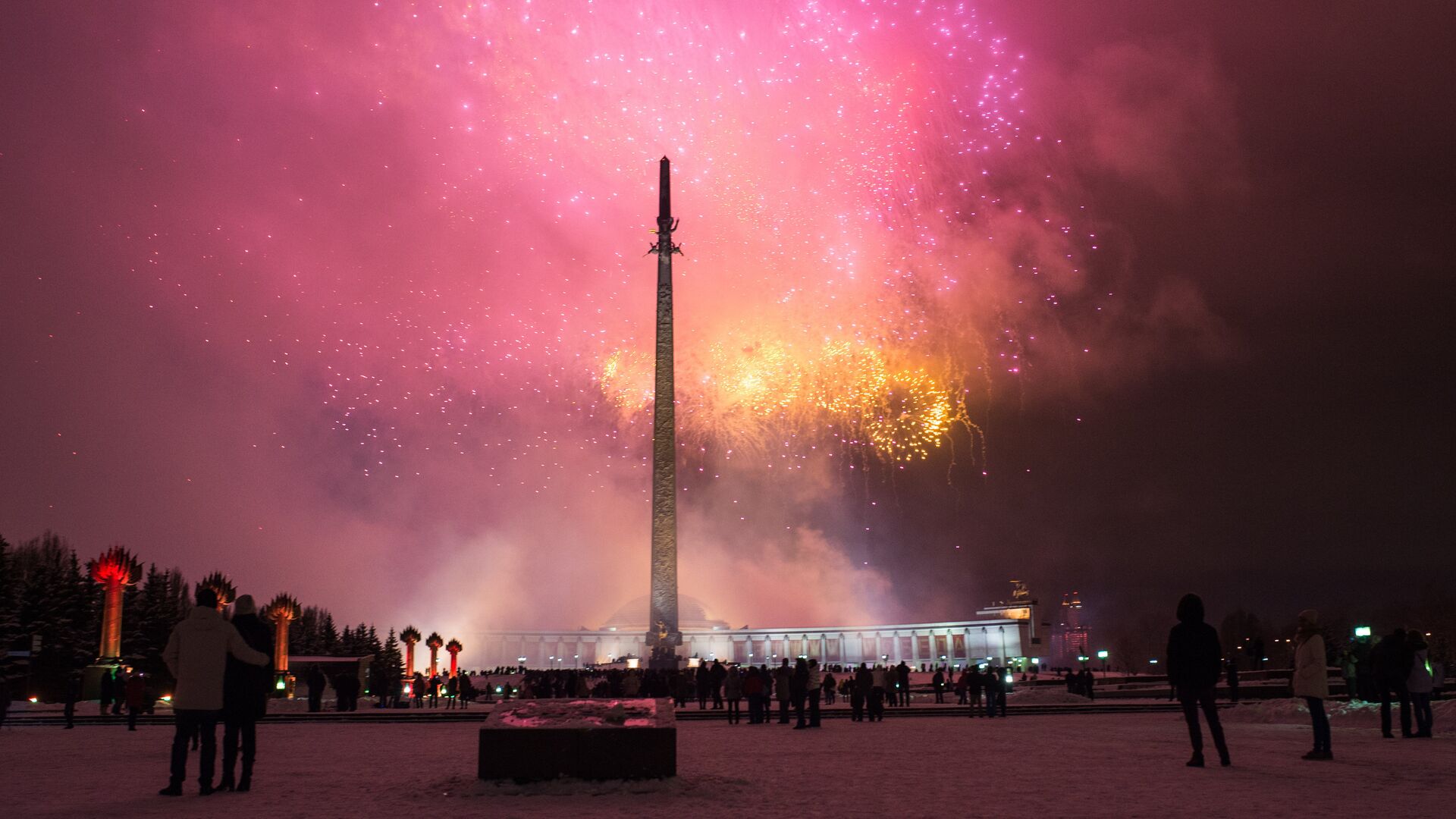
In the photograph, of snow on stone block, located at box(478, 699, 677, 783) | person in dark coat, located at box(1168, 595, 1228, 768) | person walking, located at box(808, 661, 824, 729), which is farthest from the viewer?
person walking, located at box(808, 661, 824, 729)

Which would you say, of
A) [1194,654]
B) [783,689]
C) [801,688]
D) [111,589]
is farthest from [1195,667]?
[111,589]

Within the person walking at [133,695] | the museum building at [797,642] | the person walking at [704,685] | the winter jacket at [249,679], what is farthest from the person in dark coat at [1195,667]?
the museum building at [797,642]

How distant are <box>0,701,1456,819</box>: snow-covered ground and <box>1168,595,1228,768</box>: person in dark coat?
0.44 m

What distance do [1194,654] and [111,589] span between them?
138 ft

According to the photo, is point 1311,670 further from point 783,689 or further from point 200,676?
point 783,689

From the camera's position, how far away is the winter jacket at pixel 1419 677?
569 inches

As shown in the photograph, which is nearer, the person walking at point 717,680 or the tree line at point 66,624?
the person walking at point 717,680

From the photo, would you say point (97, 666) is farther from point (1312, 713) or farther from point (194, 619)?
point (1312, 713)

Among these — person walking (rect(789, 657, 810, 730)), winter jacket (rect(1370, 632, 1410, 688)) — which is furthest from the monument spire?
winter jacket (rect(1370, 632, 1410, 688))

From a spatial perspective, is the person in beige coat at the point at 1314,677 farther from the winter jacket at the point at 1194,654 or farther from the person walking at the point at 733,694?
the person walking at the point at 733,694

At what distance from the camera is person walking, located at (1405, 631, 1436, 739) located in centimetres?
1436

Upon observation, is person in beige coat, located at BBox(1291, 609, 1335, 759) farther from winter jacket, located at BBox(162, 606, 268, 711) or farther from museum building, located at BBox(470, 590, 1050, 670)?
museum building, located at BBox(470, 590, 1050, 670)

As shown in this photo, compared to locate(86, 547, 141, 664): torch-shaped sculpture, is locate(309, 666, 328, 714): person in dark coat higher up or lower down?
lower down

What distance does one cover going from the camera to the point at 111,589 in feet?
134
